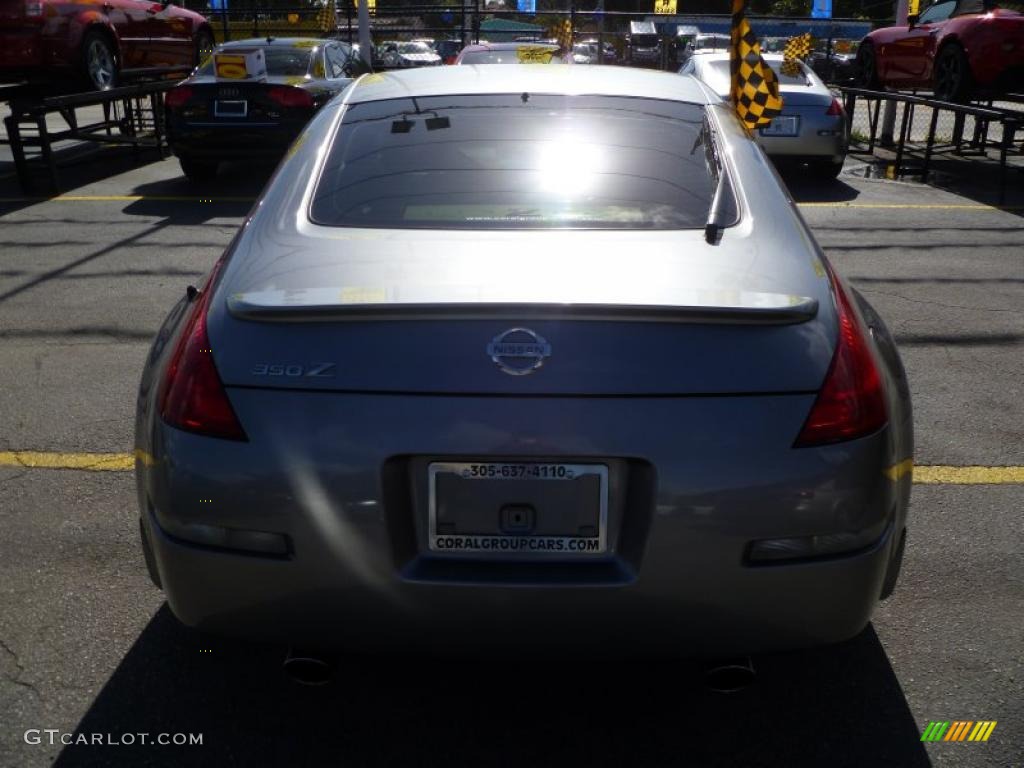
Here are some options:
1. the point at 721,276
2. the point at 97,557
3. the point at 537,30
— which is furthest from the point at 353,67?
the point at 537,30

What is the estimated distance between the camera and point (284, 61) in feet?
39.1

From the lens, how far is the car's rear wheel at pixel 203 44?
628 inches

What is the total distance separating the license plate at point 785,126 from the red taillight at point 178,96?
608 cm

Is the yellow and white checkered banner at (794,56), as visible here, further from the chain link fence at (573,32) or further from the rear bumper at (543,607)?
the rear bumper at (543,607)

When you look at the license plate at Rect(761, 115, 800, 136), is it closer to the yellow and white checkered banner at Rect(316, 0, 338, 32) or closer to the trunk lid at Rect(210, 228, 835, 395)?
the trunk lid at Rect(210, 228, 835, 395)

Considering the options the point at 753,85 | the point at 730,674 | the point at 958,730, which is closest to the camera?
the point at 730,674

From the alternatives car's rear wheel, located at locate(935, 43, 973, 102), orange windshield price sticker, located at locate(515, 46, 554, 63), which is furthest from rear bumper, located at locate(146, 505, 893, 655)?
car's rear wheel, located at locate(935, 43, 973, 102)

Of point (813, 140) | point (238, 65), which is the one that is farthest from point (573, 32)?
point (238, 65)

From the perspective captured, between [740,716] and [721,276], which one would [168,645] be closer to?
[740,716]

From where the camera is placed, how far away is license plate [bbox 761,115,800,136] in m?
11.7

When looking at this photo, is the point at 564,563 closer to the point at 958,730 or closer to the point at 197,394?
the point at 197,394

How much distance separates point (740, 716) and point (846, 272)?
18.3 feet

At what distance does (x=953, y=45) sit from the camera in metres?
12.7

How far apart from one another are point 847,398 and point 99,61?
12416mm
